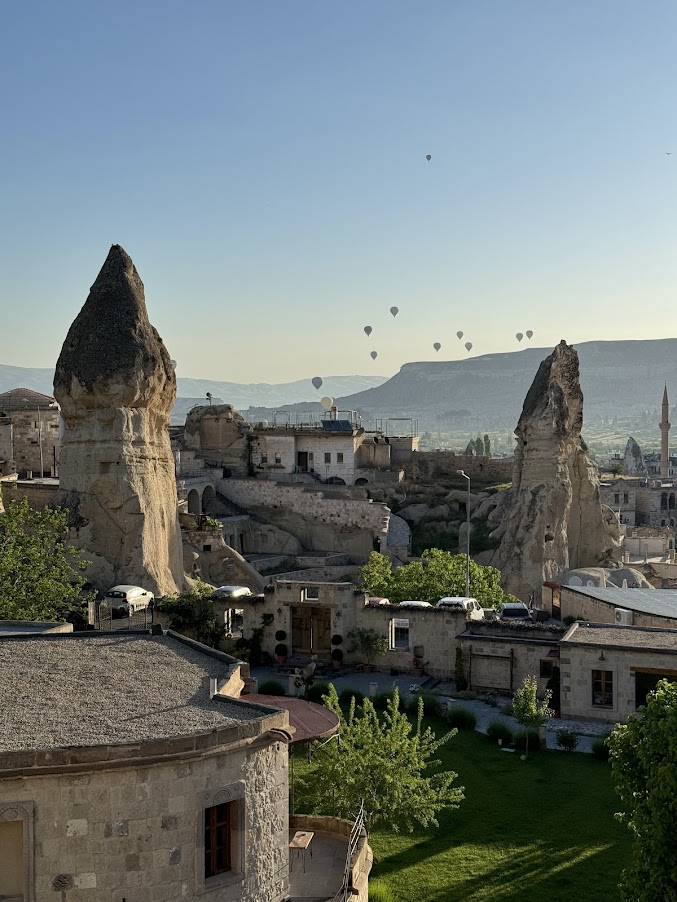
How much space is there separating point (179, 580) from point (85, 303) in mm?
12361

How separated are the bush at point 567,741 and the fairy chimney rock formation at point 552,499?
29.5m

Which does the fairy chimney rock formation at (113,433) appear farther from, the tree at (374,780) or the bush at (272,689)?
the tree at (374,780)

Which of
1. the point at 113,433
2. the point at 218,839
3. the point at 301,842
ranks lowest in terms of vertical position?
the point at 301,842

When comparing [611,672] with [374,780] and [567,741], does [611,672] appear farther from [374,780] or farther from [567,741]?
[374,780]

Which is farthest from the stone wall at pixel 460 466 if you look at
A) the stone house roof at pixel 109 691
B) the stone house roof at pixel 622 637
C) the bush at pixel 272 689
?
the stone house roof at pixel 109 691

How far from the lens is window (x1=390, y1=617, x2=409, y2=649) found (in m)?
35.3

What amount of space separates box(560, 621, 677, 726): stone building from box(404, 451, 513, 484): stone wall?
48.6m

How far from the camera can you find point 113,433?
41719 mm

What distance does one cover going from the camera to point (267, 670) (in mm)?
35375

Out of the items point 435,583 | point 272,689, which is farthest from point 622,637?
point 435,583

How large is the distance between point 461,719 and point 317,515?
36.6 meters

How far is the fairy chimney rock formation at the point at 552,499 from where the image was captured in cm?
5844

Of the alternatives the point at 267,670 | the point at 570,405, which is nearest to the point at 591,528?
the point at 570,405

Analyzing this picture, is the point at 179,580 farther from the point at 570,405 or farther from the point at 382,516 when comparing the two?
the point at 570,405
